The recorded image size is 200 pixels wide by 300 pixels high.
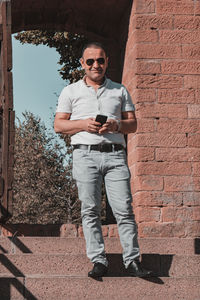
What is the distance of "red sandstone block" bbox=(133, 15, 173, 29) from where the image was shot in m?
6.94

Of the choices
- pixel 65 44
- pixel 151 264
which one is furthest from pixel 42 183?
pixel 151 264

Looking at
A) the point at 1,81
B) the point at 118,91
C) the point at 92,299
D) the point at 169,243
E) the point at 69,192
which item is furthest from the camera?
the point at 69,192

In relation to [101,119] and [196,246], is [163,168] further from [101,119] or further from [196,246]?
[101,119]

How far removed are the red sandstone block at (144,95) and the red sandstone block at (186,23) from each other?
Answer: 959 millimetres

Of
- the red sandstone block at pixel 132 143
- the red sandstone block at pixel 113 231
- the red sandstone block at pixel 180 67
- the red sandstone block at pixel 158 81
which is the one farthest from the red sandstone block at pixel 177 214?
the red sandstone block at pixel 180 67

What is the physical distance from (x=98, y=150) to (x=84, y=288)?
1028 millimetres

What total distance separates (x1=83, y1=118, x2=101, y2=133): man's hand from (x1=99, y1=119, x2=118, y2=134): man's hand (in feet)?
0.10

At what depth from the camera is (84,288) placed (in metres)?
3.88

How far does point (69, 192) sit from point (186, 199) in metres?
15.7

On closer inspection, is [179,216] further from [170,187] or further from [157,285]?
[157,285]

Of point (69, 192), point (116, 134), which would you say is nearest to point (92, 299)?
point (116, 134)

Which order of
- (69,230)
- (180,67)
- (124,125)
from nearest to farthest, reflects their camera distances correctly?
(124,125) < (180,67) < (69,230)

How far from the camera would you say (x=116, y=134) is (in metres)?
4.11

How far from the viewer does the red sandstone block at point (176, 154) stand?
21.5 feet
